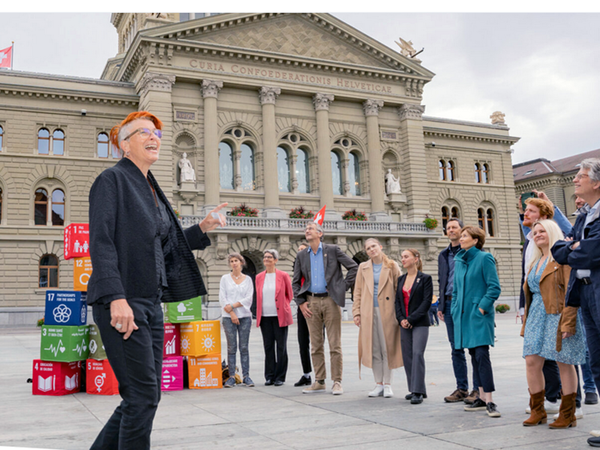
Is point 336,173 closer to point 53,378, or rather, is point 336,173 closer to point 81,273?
point 81,273

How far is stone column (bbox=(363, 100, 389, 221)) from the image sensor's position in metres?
35.3

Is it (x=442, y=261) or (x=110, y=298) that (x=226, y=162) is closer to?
(x=442, y=261)

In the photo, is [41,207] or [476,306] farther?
[41,207]

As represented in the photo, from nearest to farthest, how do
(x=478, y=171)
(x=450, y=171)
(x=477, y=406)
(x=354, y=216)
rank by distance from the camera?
(x=477, y=406)
(x=354, y=216)
(x=450, y=171)
(x=478, y=171)

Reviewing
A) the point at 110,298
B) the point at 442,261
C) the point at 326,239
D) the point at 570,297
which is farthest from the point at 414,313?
the point at 326,239

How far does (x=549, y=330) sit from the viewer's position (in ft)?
18.3

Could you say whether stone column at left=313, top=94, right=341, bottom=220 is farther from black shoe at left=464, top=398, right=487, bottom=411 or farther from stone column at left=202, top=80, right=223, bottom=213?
black shoe at left=464, top=398, right=487, bottom=411

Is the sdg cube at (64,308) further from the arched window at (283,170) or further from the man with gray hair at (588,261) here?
the arched window at (283,170)

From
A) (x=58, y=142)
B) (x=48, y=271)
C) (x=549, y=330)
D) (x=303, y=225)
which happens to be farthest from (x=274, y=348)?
(x=58, y=142)

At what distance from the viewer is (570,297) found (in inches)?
204

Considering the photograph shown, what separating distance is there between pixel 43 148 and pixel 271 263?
86.6 ft

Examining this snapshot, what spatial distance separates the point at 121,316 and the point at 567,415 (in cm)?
440

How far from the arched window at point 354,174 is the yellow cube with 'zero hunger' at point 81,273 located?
2839cm

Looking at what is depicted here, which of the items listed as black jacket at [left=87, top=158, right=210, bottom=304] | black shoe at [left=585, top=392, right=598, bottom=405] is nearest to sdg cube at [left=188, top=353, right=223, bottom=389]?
black shoe at [left=585, top=392, right=598, bottom=405]
